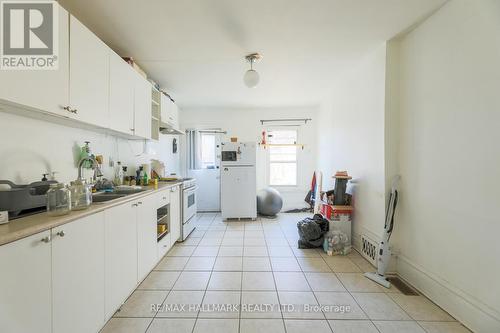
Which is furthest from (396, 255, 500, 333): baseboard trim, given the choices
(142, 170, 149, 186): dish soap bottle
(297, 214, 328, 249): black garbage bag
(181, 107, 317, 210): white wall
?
(142, 170, 149, 186): dish soap bottle

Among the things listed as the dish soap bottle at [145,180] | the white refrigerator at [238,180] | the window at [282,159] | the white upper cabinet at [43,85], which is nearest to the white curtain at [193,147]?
the white refrigerator at [238,180]

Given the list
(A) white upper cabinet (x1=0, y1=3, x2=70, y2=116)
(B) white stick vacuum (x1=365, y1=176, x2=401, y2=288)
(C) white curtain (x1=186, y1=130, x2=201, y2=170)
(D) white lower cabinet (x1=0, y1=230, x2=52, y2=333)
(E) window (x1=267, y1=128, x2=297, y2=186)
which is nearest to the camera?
(D) white lower cabinet (x1=0, y1=230, x2=52, y2=333)

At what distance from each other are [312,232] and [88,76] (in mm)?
2990

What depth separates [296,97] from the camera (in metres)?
4.36

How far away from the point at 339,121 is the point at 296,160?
182 centimetres

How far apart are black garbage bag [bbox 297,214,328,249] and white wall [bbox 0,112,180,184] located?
2.64 metres

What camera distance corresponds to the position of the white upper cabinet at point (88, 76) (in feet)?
5.02

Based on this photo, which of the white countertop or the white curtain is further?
the white curtain

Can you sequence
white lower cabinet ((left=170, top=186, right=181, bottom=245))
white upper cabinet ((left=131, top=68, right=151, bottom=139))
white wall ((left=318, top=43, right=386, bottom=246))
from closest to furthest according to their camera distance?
white wall ((left=318, top=43, right=386, bottom=246))
white upper cabinet ((left=131, top=68, right=151, bottom=139))
white lower cabinet ((left=170, top=186, right=181, bottom=245))

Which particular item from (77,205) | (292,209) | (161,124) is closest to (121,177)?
(161,124)

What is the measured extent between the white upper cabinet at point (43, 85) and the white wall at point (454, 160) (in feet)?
9.58

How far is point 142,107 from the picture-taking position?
265 centimetres

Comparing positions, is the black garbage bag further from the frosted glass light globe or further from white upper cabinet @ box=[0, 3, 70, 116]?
white upper cabinet @ box=[0, 3, 70, 116]

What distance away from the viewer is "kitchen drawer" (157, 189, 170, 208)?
2.47 metres
